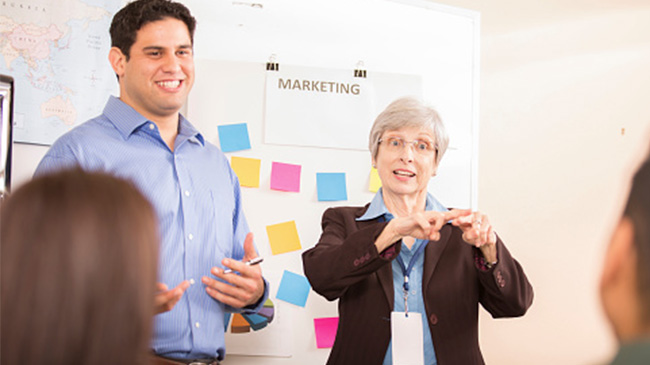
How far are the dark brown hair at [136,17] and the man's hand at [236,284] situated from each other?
718 millimetres

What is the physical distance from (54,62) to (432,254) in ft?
4.75

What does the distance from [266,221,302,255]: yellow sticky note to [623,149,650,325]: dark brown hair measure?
200cm

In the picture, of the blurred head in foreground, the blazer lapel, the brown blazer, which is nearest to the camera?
the blurred head in foreground

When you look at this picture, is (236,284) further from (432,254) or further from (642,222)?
(642,222)

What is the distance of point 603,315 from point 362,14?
92.4 inches

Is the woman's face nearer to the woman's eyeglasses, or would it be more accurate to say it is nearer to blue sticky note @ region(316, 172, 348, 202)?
the woman's eyeglasses

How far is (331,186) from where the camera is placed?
2531 mm

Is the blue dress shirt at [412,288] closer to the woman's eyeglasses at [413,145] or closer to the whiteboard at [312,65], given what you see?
the woman's eyeglasses at [413,145]

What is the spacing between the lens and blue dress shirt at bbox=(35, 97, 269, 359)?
1678 millimetres

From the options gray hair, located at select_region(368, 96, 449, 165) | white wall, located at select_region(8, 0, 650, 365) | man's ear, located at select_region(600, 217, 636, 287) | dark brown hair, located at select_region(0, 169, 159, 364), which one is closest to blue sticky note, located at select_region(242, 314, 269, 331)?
gray hair, located at select_region(368, 96, 449, 165)

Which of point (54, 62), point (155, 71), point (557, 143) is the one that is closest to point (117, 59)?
point (155, 71)

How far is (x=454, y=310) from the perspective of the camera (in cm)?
185

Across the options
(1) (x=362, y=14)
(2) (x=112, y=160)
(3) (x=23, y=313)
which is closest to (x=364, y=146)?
(1) (x=362, y=14)

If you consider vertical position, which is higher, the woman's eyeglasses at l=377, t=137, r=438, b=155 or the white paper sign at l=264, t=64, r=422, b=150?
the white paper sign at l=264, t=64, r=422, b=150
